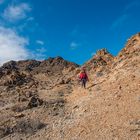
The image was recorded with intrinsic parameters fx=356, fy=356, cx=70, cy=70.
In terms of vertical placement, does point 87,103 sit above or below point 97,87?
below

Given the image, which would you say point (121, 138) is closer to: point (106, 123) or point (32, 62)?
point (106, 123)

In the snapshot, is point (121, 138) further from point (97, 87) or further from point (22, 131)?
point (97, 87)

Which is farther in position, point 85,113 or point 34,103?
point 34,103

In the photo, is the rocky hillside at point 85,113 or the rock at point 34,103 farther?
the rock at point 34,103

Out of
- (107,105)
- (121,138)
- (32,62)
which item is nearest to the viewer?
(121,138)

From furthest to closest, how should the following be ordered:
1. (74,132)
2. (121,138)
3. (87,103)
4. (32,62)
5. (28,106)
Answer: (32,62)
(28,106)
(87,103)
(74,132)
(121,138)

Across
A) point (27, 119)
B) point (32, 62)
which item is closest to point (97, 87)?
point (27, 119)

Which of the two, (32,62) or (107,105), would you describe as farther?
(32,62)

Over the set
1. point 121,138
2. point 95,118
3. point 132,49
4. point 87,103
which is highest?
point 132,49

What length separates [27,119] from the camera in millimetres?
19141

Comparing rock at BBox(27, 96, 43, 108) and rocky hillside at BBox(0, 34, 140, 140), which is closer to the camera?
rocky hillside at BBox(0, 34, 140, 140)

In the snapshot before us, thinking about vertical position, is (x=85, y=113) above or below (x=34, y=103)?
below

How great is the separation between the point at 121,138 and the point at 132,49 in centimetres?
1504

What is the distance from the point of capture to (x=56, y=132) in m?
16.8
